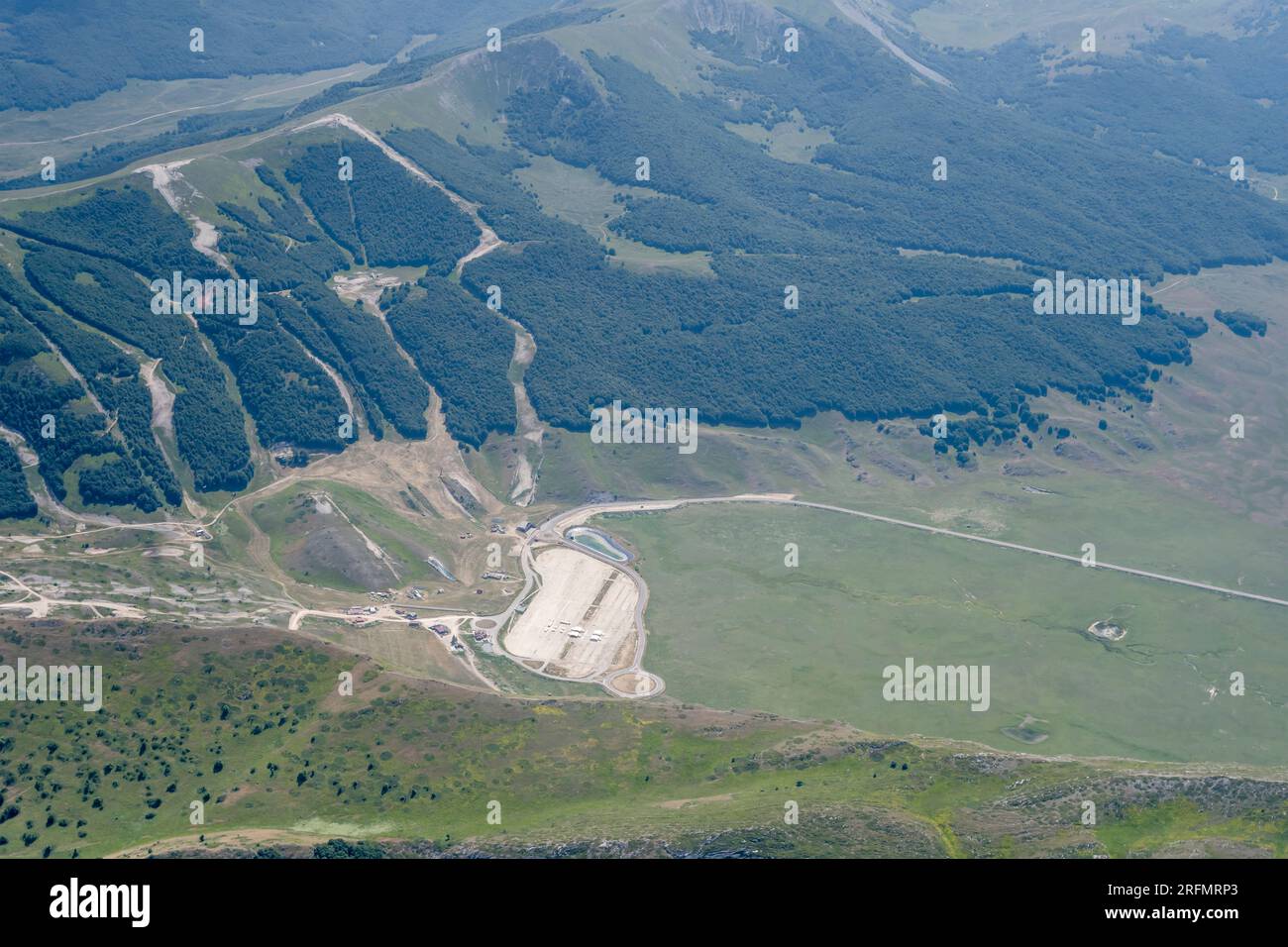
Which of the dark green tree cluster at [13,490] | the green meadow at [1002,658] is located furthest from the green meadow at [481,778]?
the dark green tree cluster at [13,490]

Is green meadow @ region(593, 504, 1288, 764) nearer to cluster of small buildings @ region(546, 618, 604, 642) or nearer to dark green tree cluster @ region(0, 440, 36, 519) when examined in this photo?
cluster of small buildings @ region(546, 618, 604, 642)

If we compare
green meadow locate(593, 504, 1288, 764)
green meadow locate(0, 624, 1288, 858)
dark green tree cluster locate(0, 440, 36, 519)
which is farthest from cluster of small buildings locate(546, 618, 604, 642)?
dark green tree cluster locate(0, 440, 36, 519)

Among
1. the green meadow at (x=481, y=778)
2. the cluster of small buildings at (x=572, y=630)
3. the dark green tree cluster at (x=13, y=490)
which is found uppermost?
the dark green tree cluster at (x=13, y=490)

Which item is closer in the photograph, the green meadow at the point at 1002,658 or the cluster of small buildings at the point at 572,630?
the green meadow at the point at 1002,658

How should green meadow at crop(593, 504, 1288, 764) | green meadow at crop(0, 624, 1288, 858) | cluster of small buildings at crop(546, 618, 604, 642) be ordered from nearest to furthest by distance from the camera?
green meadow at crop(0, 624, 1288, 858)
green meadow at crop(593, 504, 1288, 764)
cluster of small buildings at crop(546, 618, 604, 642)

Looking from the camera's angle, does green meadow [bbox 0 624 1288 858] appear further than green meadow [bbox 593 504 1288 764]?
No

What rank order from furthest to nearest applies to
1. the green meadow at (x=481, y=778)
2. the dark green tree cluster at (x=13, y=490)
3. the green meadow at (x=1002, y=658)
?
the dark green tree cluster at (x=13, y=490) → the green meadow at (x=1002, y=658) → the green meadow at (x=481, y=778)

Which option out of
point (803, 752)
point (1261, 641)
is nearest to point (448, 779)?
point (803, 752)

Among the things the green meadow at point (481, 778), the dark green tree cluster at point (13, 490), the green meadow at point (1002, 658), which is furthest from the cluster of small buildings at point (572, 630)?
the dark green tree cluster at point (13, 490)

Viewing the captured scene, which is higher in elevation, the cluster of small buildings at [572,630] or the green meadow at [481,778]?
the cluster of small buildings at [572,630]

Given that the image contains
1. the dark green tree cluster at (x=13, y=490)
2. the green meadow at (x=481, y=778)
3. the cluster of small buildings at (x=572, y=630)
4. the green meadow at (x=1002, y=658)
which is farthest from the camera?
the dark green tree cluster at (x=13, y=490)

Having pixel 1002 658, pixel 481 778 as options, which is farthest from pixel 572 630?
pixel 1002 658

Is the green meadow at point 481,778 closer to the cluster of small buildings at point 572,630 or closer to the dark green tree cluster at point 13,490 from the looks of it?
the cluster of small buildings at point 572,630
